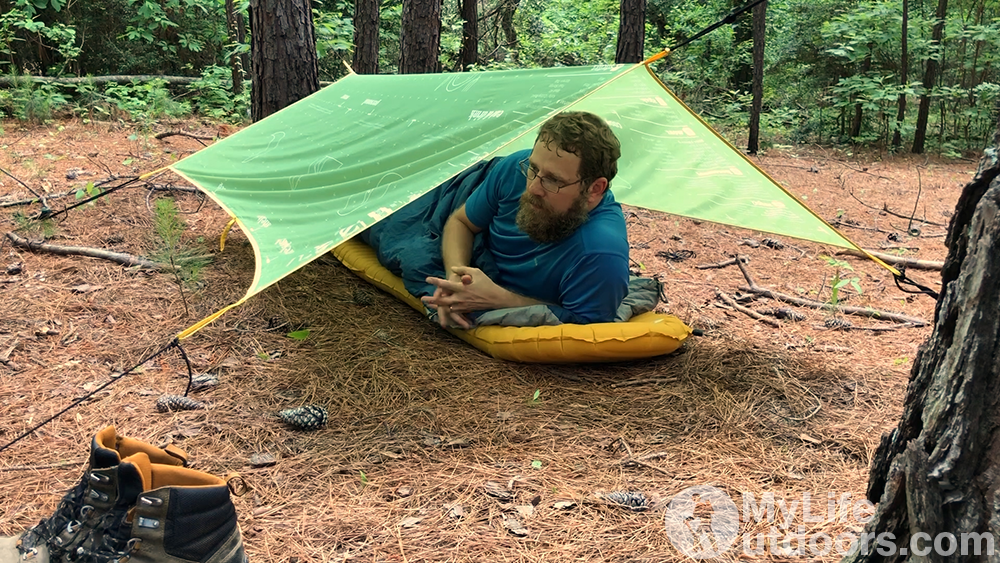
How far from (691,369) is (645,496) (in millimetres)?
826

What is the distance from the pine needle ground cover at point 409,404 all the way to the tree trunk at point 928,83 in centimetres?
573

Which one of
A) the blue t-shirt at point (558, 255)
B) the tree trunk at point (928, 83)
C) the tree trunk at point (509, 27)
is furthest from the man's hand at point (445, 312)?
the tree trunk at point (509, 27)

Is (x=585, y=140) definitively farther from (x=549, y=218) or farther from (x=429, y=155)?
(x=429, y=155)

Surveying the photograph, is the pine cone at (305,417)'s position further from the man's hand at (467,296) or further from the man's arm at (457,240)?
the man's arm at (457,240)

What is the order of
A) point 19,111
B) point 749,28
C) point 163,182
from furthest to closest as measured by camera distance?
point 749,28, point 19,111, point 163,182

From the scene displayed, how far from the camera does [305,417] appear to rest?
6.02 feet

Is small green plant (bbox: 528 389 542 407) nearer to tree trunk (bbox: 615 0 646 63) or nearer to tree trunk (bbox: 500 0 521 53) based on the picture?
tree trunk (bbox: 615 0 646 63)

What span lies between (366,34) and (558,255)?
3976mm

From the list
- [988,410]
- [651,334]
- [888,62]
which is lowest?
[651,334]

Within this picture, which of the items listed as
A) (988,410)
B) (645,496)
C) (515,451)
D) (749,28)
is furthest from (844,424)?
(749,28)

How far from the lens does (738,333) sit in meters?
2.71

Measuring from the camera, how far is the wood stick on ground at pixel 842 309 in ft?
9.60

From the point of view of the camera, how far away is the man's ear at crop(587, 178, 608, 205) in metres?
2.21

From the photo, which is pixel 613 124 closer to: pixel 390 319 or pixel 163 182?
pixel 390 319
